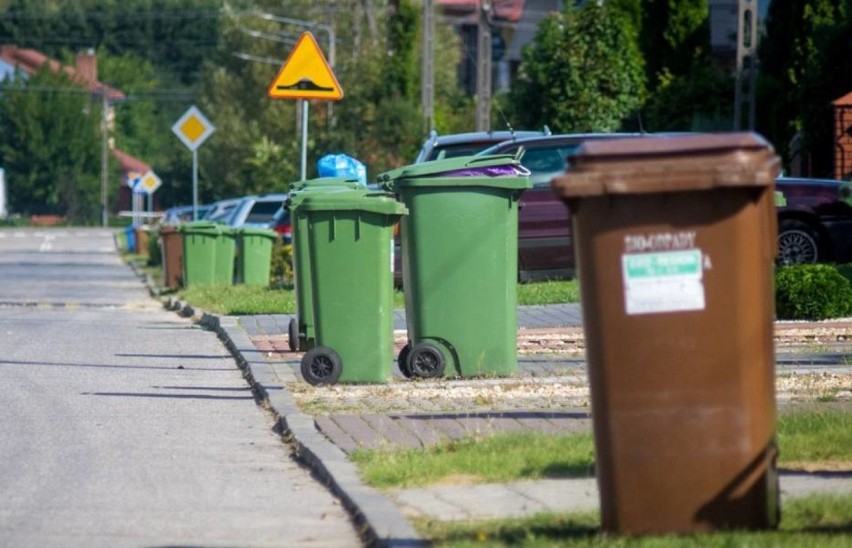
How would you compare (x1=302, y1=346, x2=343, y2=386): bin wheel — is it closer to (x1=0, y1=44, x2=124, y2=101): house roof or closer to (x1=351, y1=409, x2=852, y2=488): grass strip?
(x1=351, y1=409, x2=852, y2=488): grass strip

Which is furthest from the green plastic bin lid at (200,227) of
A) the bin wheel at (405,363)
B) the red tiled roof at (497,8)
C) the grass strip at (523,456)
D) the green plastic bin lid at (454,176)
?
the red tiled roof at (497,8)

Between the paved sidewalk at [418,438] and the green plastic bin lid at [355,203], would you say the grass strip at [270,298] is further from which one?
the green plastic bin lid at [355,203]

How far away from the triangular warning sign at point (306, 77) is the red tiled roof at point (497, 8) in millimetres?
60621

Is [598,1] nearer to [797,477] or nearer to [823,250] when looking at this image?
[823,250]

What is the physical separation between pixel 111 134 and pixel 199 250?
A: 262ft

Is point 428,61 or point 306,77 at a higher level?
point 428,61

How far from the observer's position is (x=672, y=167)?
5812mm

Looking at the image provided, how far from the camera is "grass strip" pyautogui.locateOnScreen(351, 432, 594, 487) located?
299 inches

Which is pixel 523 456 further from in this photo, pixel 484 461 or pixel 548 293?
pixel 548 293

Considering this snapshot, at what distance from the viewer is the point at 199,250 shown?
25.9m

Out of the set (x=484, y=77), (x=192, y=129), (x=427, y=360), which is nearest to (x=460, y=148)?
(x=427, y=360)

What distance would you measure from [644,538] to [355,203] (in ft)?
18.4

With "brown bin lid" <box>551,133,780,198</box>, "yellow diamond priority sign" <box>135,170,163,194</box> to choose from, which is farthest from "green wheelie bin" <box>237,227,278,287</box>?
"yellow diamond priority sign" <box>135,170,163,194</box>

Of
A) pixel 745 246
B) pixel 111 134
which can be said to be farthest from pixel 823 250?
pixel 111 134
